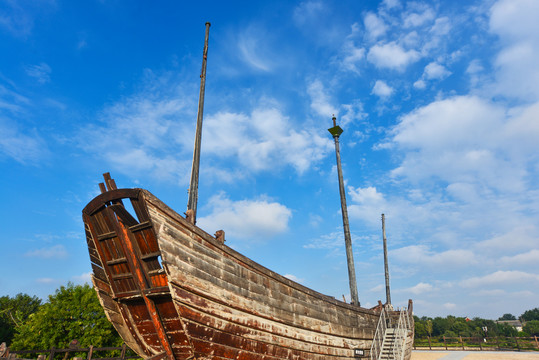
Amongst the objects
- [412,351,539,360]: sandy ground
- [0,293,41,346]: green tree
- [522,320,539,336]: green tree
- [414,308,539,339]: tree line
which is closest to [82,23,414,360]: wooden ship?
[412,351,539,360]: sandy ground

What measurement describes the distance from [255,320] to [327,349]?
10.5 ft

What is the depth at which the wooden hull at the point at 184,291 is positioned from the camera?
20.2 feet

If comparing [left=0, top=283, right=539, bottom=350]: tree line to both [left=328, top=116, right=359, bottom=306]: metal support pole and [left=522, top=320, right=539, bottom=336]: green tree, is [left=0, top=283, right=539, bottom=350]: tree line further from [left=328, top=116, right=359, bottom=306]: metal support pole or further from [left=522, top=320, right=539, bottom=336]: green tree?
[left=522, top=320, right=539, bottom=336]: green tree

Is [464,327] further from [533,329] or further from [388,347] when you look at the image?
[388,347]

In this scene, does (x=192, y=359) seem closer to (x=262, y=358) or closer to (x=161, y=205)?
(x=262, y=358)

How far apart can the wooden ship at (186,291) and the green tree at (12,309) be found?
1538 inches

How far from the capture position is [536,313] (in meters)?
129

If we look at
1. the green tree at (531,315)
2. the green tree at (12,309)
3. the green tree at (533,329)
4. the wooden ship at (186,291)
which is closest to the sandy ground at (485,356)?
the wooden ship at (186,291)

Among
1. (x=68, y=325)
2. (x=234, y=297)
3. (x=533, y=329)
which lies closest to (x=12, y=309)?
(x=68, y=325)

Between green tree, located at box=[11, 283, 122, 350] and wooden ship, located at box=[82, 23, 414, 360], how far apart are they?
47.0 ft

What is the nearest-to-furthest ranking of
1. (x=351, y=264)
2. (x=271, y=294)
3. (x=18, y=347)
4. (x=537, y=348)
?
1. (x=271, y=294)
2. (x=351, y=264)
3. (x=18, y=347)
4. (x=537, y=348)

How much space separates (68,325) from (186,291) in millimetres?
18770

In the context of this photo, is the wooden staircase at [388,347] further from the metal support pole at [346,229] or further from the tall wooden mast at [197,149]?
the tall wooden mast at [197,149]

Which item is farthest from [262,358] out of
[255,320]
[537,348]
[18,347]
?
[537,348]
